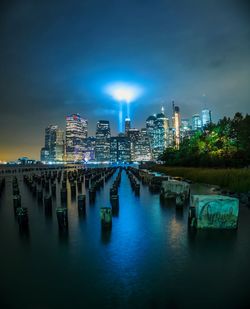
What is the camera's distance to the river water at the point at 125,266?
276 inches

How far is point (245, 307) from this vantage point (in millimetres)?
6574

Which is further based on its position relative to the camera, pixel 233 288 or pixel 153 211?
pixel 153 211

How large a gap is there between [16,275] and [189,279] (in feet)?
15.1

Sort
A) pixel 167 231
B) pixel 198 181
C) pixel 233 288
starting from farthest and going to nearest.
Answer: pixel 198 181 < pixel 167 231 < pixel 233 288

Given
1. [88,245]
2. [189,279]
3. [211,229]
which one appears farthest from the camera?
[211,229]

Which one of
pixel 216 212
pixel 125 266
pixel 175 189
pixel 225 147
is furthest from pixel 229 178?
pixel 225 147

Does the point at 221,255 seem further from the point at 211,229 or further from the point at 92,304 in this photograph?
the point at 92,304

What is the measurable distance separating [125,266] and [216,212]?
16.4 feet

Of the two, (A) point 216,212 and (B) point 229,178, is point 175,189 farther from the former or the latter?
(A) point 216,212

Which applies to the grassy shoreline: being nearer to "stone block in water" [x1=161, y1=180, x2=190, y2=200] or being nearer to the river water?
"stone block in water" [x1=161, y1=180, x2=190, y2=200]

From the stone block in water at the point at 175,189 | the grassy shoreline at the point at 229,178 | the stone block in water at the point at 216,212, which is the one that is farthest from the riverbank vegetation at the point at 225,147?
the stone block in water at the point at 216,212

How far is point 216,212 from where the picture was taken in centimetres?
1238

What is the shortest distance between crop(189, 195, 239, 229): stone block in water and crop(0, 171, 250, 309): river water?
40 centimetres

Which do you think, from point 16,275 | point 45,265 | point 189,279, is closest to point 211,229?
point 189,279
